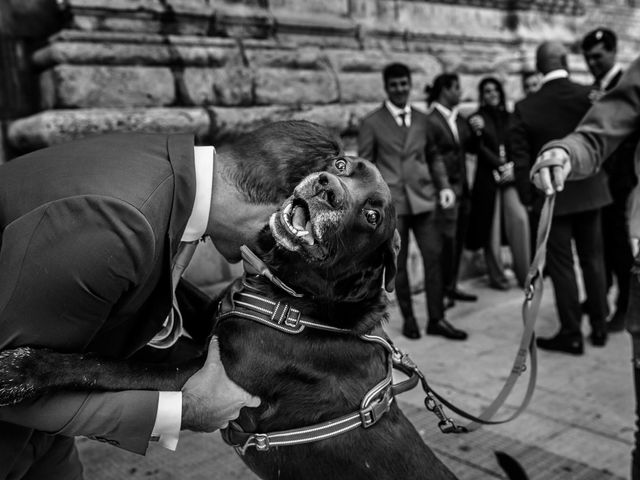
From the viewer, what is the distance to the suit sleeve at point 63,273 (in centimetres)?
160

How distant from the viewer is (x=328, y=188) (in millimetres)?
1931

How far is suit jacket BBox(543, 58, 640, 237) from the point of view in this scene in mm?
2963

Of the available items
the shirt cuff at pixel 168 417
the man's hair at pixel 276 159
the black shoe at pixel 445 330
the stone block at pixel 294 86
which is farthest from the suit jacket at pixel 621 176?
the shirt cuff at pixel 168 417

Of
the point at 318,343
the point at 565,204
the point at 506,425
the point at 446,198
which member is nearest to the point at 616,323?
the point at 565,204

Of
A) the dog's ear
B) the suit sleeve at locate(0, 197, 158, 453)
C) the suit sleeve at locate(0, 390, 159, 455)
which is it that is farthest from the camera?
the dog's ear

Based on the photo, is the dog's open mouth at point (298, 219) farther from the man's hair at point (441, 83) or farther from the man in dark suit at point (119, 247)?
the man's hair at point (441, 83)

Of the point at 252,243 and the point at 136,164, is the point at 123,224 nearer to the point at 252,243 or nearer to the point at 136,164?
the point at 136,164

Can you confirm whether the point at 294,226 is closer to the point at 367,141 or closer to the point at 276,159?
the point at 276,159

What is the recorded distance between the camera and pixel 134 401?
1.82 metres

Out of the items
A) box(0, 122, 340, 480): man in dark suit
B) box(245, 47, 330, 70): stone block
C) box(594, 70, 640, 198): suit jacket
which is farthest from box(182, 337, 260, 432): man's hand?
box(594, 70, 640, 198): suit jacket

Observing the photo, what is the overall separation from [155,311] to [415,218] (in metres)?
4.04

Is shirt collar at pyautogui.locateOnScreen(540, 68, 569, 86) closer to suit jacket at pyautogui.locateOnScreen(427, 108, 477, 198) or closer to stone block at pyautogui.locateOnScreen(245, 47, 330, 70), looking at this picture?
suit jacket at pyautogui.locateOnScreen(427, 108, 477, 198)

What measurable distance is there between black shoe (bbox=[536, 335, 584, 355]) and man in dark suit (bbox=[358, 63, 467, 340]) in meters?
0.63

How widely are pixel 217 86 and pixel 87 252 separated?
4.37 metres
